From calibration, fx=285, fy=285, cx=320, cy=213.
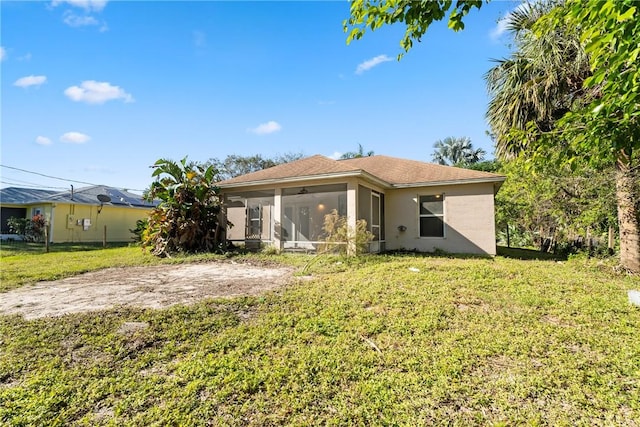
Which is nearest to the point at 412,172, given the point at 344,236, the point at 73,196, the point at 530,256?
the point at 344,236

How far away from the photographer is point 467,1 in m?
2.75

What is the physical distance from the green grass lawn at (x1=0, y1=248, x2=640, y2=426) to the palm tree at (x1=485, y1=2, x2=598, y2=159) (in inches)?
192

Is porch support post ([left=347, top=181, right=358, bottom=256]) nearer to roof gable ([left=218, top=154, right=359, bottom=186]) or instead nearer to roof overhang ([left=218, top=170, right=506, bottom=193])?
roof overhang ([left=218, top=170, right=506, bottom=193])

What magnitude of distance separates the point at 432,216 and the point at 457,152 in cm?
2701

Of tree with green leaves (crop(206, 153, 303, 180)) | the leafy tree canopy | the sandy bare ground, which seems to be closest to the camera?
the leafy tree canopy

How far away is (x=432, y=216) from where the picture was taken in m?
11.1

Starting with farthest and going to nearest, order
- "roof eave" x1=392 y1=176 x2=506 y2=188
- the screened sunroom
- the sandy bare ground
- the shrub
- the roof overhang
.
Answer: the screened sunroom
"roof eave" x1=392 y1=176 x2=506 y2=188
the roof overhang
the shrub
the sandy bare ground

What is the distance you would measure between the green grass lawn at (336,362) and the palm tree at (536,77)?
16.0ft

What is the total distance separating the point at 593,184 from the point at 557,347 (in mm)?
9367

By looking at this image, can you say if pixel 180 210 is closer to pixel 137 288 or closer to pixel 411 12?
pixel 137 288

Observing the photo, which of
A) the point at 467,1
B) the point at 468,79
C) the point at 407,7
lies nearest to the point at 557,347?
the point at 467,1

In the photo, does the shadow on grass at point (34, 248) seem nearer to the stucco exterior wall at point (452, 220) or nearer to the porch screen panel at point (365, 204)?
the porch screen panel at point (365, 204)

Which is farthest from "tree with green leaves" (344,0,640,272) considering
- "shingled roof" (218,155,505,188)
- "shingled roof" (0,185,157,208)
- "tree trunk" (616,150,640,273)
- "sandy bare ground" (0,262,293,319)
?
"shingled roof" (0,185,157,208)

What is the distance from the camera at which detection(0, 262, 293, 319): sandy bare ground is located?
459 centimetres
